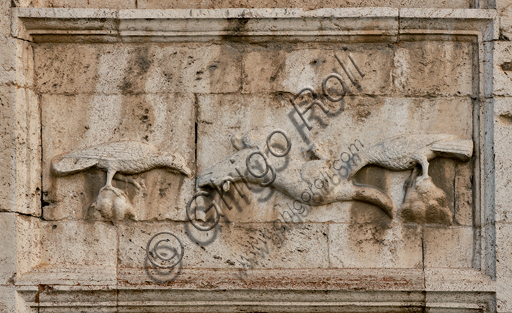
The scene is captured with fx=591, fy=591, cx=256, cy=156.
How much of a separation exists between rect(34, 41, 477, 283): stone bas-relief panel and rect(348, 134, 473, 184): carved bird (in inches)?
0.4

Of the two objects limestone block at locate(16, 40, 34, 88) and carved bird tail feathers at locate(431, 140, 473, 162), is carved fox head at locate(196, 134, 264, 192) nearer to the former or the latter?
carved bird tail feathers at locate(431, 140, 473, 162)

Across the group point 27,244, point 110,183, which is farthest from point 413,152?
point 27,244

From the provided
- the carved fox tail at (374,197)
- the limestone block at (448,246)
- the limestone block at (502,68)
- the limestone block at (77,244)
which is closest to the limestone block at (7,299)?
the limestone block at (77,244)

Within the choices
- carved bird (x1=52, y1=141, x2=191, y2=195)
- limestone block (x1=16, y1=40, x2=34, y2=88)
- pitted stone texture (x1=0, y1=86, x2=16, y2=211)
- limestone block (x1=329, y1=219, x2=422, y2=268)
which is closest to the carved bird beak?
carved bird (x1=52, y1=141, x2=191, y2=195)

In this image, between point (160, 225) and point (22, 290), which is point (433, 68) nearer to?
point (160, 225)

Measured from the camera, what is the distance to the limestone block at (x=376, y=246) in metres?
4.37

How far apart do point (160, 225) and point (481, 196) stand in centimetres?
240

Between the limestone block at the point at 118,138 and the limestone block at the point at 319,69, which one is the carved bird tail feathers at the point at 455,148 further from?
the limestone block at the point at 118,138

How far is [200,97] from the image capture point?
451 cm

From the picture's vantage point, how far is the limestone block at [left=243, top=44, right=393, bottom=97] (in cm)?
450

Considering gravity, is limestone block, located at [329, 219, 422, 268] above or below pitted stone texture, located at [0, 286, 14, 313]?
above

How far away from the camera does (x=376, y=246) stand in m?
4.38

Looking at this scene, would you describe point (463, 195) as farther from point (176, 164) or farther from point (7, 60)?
point (7, 60)

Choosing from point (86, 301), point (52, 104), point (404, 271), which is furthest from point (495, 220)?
point (52, 104)
